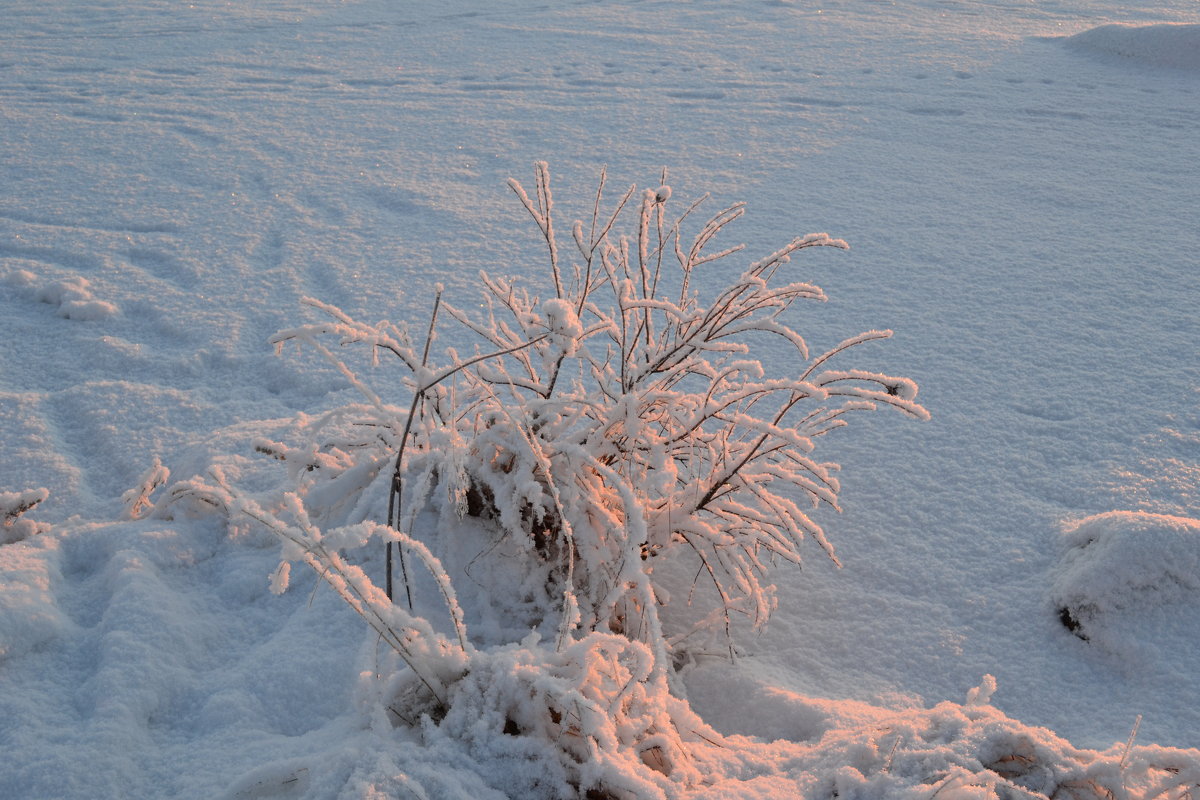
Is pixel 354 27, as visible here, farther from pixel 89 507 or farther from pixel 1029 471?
pixel 1029 471

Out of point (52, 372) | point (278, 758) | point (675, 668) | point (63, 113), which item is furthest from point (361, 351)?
point (63, 113)

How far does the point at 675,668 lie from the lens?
1.58 meters

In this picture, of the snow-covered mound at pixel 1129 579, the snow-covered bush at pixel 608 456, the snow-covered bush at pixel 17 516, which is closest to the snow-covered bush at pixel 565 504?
the snow-covered bush at pixel 608 456

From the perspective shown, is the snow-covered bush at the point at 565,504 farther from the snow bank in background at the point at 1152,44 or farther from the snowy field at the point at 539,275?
the snow bank in background at the point at 1152,44

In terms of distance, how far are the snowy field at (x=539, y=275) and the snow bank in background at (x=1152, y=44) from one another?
0.03 m

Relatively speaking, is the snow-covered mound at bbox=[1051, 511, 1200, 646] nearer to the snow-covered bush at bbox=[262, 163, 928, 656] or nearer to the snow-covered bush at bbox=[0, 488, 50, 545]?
the snow-covered bush at bbox=[262, 163, 928, 656]

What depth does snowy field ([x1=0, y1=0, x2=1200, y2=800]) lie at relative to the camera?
1308mm

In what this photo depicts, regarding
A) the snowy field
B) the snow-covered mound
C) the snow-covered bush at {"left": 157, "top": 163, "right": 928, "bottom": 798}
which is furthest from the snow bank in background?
the snow-covered bush at {"left": 157, "top": 163, "right": 928, "bottom": 798}

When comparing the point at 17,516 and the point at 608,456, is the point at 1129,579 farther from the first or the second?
the point at 17,516

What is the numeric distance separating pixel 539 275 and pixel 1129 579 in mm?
1974

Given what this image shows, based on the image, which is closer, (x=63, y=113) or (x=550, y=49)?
(x=63, y=113)

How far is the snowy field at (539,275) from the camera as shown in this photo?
1.31 meters

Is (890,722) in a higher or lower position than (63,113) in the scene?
lower

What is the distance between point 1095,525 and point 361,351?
1948 mm
